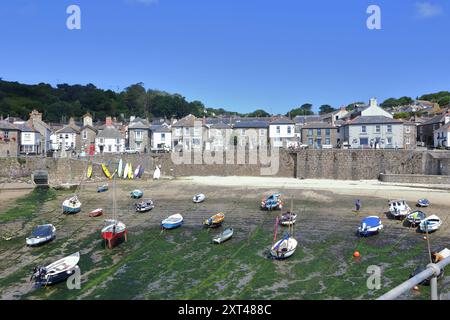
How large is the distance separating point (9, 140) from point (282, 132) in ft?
137

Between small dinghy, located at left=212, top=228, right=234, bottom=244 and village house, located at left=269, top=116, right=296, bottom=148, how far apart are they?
133 ft

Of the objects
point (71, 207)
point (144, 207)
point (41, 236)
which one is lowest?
point (41, 236)

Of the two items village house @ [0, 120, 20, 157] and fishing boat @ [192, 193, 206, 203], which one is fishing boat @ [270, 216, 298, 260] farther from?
village house @ [0, 120, 20, 157]

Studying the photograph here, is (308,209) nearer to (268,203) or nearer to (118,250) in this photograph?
(268,203)

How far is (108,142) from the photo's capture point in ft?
240

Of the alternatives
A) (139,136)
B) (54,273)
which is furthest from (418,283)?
(139,136)

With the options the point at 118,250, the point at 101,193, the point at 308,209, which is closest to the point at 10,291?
the point at 118,250

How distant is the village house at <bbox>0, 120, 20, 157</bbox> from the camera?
60781 millimetres

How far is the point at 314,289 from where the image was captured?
59.7 ft

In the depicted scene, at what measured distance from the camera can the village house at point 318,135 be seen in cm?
6188

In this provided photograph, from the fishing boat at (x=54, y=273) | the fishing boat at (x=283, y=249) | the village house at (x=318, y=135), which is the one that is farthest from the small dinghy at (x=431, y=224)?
the village house at (x=318, y=135)

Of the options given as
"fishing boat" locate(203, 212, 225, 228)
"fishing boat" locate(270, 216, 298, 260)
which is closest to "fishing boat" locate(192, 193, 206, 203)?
"fishing boat" locate(203, 212, 225, 228)

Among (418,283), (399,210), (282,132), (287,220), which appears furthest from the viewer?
(282,132)

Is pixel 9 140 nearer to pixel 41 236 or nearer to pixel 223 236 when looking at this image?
pixel 41 236
